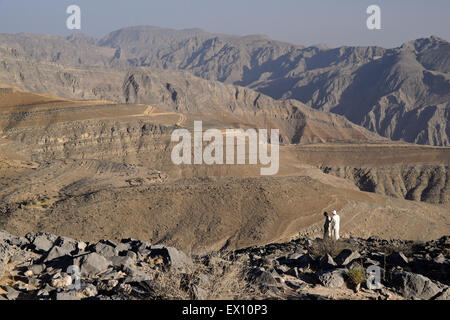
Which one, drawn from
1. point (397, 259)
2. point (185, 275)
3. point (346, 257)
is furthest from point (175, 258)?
point (397, 259)

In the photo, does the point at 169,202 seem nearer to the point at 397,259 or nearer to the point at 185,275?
the point at 397,259

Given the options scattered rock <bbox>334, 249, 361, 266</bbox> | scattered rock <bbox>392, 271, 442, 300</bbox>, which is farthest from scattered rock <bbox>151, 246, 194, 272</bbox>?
scattered rock <bbox>392, 271, 442, 300</bbox>

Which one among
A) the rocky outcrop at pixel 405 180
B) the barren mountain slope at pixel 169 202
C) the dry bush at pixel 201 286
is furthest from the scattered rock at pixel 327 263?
the rocky outcrop at pixel 405 180

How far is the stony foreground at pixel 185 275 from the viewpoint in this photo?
9461 mm

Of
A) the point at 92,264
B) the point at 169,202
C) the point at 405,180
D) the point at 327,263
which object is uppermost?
the point at 92,264

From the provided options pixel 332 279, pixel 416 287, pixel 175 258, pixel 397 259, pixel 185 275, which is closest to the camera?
pixel 185 275

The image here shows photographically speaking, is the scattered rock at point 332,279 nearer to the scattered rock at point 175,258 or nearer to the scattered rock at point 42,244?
the scattered rock at point 175,258

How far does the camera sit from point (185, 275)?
33.0 ft

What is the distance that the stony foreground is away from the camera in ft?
31.0

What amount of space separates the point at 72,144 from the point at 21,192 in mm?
18492

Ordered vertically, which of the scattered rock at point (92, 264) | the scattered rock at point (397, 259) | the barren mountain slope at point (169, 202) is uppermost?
the scattered rock at point (92, 264)

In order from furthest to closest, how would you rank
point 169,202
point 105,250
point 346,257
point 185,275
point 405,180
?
point 405,180
point 169,202
point 346,257
point 105,250
point 185,275
